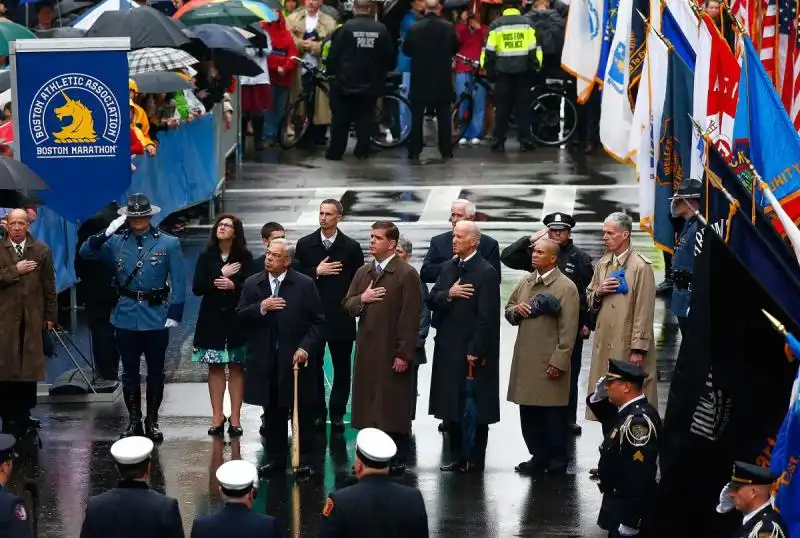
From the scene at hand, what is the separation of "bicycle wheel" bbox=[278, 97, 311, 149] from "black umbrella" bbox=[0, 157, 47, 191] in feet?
44.3

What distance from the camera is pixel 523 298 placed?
13.2 m

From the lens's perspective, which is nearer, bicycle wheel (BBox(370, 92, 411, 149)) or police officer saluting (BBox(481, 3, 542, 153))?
police officer saluting (BBox(481, 3, 542, 153))

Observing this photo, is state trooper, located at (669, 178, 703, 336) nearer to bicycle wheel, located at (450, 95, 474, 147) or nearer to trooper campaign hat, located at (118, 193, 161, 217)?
trooper campaign hat, located at (118, 193, 161, 217)

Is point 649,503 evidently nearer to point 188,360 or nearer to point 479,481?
point 479,481

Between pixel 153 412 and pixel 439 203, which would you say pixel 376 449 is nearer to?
pixel 153 412

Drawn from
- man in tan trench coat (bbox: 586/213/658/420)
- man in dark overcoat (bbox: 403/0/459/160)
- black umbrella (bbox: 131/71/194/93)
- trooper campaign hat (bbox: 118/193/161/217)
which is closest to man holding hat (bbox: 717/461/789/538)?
man in tan trench coat (bbox: 586/213/658/420)

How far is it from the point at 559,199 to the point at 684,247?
965cm

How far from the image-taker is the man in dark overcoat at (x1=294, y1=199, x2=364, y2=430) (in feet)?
47.0

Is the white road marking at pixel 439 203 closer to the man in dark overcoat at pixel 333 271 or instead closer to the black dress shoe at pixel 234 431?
the man in dark overcoat at pixel 333 271

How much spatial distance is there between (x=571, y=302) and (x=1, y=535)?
5.37 m

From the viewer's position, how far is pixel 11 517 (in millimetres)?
8836

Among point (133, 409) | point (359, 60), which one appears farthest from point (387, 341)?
point (359, 60)

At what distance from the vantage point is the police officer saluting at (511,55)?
84.9 feet

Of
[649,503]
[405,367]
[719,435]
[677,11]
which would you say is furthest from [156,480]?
[677,11]
